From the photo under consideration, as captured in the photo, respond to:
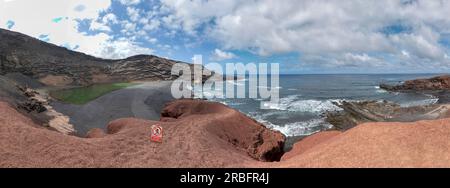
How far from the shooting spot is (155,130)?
12.9 meters

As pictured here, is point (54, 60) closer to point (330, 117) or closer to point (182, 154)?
point (330, 117)

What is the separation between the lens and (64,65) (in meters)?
77.1

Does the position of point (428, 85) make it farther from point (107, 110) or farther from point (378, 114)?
point (107, 110)

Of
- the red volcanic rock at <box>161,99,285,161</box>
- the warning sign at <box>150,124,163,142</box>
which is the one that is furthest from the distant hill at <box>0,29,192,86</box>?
the warning sign at <box>150,124,163,142</box>

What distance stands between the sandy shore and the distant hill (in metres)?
27.6

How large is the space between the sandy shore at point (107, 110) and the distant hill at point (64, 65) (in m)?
27.6

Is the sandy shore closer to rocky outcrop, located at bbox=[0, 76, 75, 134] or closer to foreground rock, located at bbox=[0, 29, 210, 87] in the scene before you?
rocky outcrop, located at bbox=[0, 76, 75, 134]

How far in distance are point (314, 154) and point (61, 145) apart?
7.80m

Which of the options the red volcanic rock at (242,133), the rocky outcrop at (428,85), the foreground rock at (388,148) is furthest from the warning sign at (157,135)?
the rocky outcrop at (428,85)

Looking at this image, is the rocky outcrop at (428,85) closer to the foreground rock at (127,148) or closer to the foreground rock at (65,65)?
the foreground rock at (65,65)

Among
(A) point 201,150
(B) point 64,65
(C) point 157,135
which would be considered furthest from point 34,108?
(B) point 64,65

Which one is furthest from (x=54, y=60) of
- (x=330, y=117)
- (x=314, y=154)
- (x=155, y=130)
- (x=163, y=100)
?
(x=314, y=154)

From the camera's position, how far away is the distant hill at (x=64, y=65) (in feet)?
223

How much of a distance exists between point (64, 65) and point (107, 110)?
159 ft
